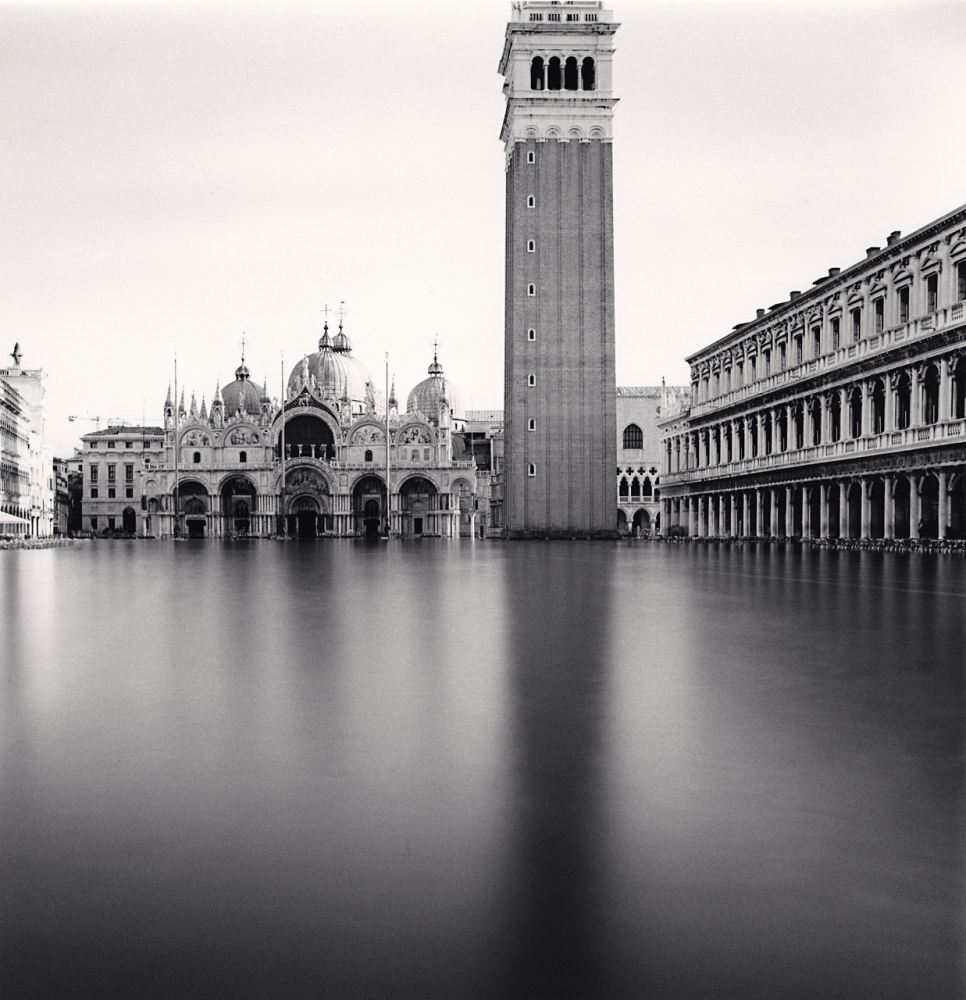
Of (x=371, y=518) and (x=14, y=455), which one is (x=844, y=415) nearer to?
(x=371, y=518)

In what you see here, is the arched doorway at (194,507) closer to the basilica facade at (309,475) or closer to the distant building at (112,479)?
the basilica facade at (309,475)

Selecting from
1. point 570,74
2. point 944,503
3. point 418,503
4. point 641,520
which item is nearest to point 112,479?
point 418,503

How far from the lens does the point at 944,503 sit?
1304 inches

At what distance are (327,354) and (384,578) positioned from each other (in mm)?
84616

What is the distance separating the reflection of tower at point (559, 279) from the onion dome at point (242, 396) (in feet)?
163

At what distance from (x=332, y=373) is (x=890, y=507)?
72026mm

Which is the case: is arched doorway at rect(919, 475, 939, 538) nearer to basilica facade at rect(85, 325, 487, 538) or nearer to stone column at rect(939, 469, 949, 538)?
stone column at rect(939, 469, 949, 538)

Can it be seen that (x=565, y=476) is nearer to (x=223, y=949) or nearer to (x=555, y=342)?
(x=555, y=342)

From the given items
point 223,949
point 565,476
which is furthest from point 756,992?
point 565,476

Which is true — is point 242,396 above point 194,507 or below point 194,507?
above

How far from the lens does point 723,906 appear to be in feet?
9.13

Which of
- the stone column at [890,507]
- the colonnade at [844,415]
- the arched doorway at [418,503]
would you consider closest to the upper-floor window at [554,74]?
the colonnade at [844,415]

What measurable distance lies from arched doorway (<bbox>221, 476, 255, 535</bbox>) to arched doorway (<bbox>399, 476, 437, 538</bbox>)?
1348 cm

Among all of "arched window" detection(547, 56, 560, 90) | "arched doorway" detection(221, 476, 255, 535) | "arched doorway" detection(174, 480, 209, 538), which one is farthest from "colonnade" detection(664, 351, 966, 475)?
"arched doorway" detection(174, 480, 209, 538)
